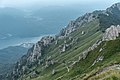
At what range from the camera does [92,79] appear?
122 m

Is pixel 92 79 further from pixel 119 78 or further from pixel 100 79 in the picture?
pixel 119 78

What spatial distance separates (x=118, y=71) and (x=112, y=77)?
704 cm

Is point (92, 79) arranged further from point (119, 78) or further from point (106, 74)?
point (119, 78)

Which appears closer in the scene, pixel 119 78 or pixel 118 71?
pixel 119 78

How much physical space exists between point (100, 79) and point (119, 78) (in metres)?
8.50

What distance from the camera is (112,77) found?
110m

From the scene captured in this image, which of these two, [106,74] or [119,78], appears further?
[106,74]

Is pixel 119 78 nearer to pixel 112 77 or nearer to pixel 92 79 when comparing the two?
pixel 112 77

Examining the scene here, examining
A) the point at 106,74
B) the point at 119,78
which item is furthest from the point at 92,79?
the point at 119,78

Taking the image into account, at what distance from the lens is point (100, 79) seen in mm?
115188

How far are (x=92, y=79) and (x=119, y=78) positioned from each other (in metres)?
15.5


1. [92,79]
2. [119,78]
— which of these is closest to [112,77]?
[119,78]

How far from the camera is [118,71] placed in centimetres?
11656

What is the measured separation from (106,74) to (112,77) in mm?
8048
